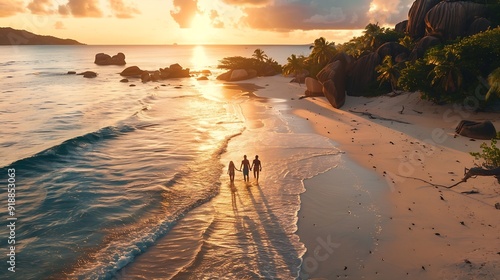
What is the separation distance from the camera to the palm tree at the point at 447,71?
31.6m

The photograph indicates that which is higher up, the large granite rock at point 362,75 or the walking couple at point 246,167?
the large granite rock at point 362,75

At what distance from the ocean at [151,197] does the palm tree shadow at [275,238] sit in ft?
0.14

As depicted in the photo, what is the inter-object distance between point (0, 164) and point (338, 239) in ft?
78.4

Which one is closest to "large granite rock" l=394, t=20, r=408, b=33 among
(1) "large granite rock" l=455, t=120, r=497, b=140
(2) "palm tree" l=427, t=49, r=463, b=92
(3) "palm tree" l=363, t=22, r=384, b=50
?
(3) "palm tree" l=363, t=22, r=384, b=50

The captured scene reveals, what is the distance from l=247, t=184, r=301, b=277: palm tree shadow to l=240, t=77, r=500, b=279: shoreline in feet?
2.44

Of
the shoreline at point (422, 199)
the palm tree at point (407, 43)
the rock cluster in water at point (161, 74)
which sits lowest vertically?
the shoreline at point (422, 199)

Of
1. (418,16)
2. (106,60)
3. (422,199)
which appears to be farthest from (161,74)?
(422,199)

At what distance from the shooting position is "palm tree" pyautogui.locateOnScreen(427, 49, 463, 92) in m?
31.6

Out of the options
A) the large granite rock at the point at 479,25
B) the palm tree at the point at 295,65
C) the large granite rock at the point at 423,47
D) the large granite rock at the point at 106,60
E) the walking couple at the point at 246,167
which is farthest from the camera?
the large granite rock at the point at 106,60

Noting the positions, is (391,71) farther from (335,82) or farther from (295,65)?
(295,65)

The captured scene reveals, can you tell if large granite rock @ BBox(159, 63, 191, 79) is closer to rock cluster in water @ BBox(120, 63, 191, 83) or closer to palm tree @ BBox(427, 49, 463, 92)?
rock cluster in water @ BBox(120, 63, 191, 83)

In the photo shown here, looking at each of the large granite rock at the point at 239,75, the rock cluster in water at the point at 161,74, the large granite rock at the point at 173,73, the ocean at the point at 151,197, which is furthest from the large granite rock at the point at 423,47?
the large granite rock at the point at 173,73

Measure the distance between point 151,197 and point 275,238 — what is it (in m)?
7.92

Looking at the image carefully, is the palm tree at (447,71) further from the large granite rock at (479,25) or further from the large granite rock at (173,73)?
the large granite rock at (173,73)
